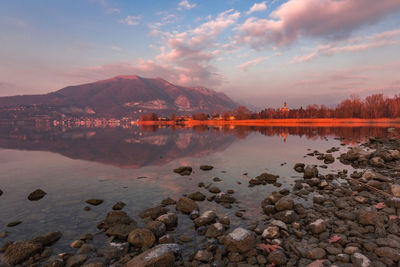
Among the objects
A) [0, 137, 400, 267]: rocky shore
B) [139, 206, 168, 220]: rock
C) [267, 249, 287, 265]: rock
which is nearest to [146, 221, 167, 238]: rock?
[0, 137, 400, 267]: rocky shore

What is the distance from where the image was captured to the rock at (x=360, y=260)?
631cm

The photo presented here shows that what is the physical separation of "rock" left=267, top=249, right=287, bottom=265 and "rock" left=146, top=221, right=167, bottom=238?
4878mm

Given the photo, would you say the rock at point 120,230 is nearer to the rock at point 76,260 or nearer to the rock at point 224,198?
the rock at point 76,260

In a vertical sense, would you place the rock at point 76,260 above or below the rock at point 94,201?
above

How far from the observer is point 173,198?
46.6ft

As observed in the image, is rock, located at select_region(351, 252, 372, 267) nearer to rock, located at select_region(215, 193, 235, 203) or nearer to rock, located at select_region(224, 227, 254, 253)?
rock, located at select_region(224, 227, 254, 253)

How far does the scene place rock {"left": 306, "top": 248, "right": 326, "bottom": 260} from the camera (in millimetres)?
6996

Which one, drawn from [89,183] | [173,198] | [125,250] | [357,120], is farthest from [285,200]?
[357,120]

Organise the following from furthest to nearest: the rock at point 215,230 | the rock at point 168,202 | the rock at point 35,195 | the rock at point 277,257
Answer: the rock at point 35,195 → the rock at point 168,202 → the rock at point 215,230 → the rock at point 277,257

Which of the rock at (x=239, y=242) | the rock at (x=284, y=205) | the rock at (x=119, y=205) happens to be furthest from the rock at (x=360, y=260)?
the rock at (x=119, y=205)

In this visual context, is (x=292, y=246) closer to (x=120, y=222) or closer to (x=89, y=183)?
(x=120, y=222)

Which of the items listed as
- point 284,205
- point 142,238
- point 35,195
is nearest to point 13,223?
point 35,195

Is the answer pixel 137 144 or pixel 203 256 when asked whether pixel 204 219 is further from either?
pixel 137 144

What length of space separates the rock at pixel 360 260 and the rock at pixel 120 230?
8.94 meters
